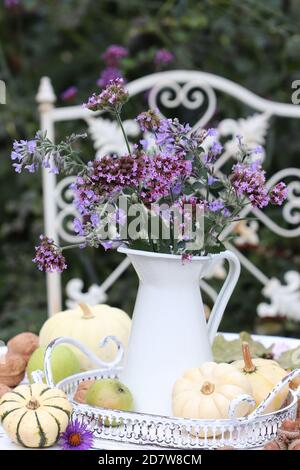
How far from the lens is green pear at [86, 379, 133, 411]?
1149mm

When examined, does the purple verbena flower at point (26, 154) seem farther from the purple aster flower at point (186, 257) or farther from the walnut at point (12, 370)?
the walnut at point (12, 370)

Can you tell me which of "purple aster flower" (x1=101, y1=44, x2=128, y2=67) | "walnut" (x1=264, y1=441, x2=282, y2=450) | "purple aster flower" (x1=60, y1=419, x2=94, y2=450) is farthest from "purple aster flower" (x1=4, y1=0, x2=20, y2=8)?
"walnut" (x1=264, y1=441, x2=282, y2=450)

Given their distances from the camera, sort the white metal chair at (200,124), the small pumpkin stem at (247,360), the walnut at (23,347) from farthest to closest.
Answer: the white metal chair at (200,124) < the walnut at (23,347) < the small pumpkin stem at (247,360)

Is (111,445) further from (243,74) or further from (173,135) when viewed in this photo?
(243,74)

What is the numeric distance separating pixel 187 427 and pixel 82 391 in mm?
174

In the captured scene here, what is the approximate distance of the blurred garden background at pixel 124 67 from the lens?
2.65 meters

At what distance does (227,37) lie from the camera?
111 inches

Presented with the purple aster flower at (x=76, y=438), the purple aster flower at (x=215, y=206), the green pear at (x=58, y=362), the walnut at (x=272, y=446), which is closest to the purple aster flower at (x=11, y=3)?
the green pear at (x=58, y=362)

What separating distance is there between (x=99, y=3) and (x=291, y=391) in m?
1.97

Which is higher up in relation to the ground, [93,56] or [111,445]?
[93,56]

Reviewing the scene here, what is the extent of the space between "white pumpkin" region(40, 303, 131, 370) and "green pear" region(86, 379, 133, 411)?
20 centimetres

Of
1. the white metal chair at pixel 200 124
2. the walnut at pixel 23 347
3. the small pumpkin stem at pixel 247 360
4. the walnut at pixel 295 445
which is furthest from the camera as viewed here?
the white metal chair at pixel 200 124

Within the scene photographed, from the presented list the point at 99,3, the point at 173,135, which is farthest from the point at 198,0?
the point at 173,135

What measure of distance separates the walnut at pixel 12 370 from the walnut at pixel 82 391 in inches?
7.3
